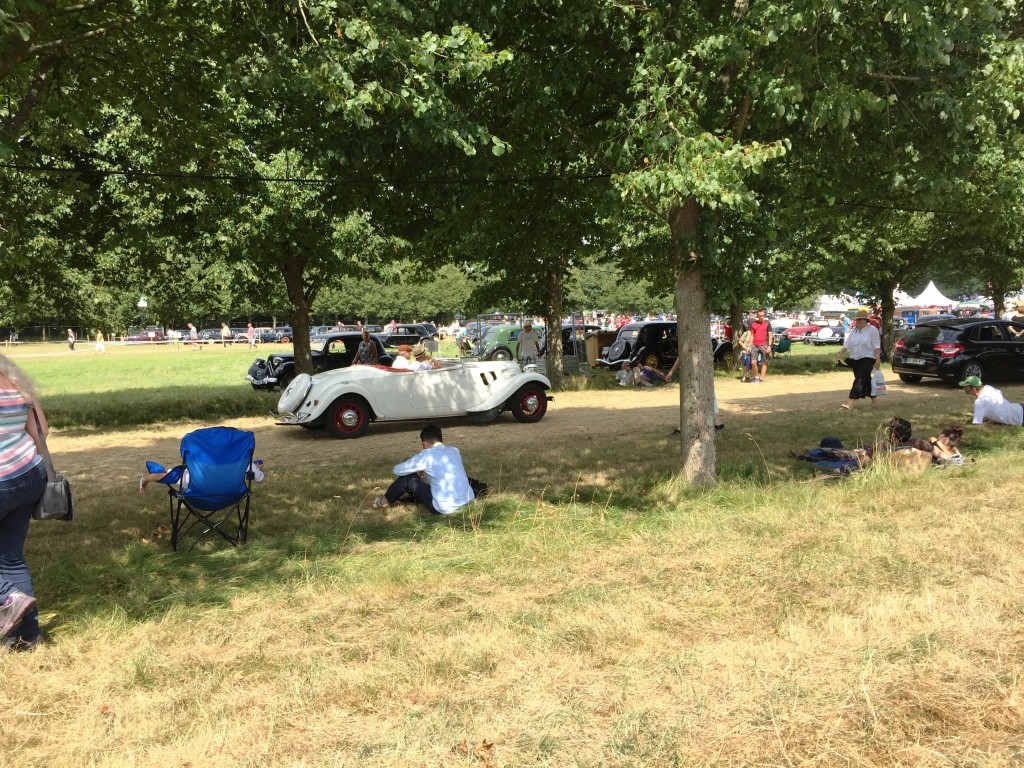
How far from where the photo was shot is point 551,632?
4547mm

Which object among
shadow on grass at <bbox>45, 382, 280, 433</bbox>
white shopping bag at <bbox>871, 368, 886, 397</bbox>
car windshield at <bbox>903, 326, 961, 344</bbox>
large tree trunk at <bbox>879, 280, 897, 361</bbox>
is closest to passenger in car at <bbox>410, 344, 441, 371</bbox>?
shadow on grass at <bbox>45, 382, 280, 433</bbox>

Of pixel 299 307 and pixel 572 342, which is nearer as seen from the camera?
pixel 299 307

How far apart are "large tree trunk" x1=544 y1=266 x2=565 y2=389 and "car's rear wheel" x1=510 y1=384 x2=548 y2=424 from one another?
20.7 feet

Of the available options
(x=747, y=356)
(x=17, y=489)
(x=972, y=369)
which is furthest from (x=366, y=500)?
(x=747, y=356)

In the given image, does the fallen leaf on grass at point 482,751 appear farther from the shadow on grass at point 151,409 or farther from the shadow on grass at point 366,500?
the shadow on grass at point 151,409

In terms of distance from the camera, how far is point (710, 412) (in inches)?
334

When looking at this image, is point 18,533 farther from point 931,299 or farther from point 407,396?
point 931,299

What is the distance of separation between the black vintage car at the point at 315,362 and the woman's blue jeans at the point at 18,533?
17578 mm

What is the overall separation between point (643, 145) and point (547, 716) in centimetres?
512

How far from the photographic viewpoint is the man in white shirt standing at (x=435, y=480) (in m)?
7.58

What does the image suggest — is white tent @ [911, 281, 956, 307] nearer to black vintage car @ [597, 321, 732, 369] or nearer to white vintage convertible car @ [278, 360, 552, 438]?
black vintage car @ [597, 321, 732, 369]

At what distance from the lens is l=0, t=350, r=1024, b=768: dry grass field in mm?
3430

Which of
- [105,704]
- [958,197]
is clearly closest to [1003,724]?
[105,704]

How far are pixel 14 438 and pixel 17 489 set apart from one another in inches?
10.1
